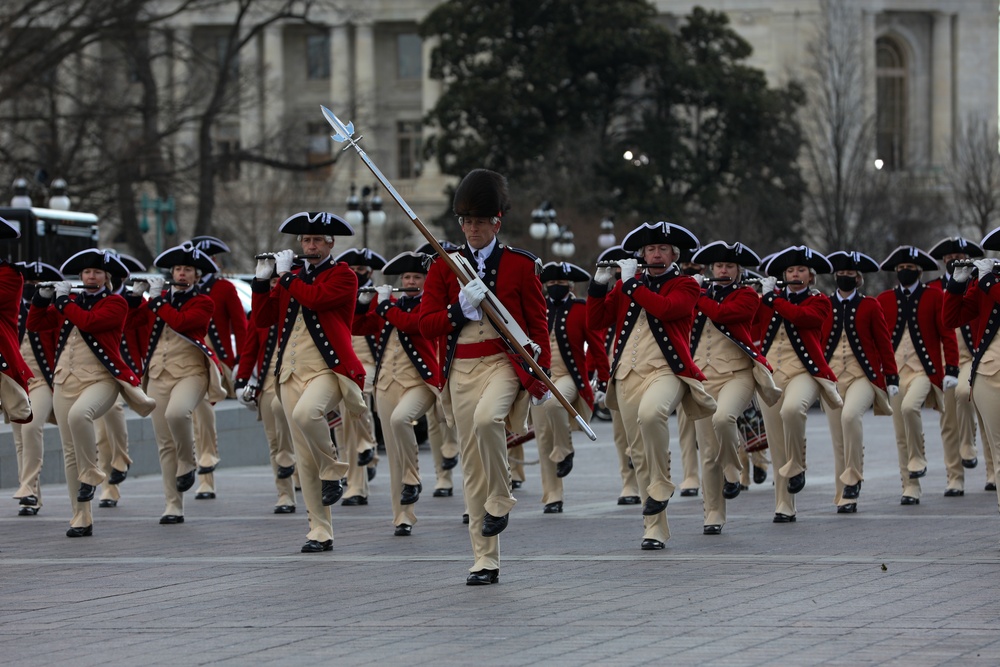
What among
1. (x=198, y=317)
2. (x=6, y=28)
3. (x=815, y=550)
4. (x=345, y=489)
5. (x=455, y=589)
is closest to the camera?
(x=455, y=589)

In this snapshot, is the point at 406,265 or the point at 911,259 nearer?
the point at 406,265

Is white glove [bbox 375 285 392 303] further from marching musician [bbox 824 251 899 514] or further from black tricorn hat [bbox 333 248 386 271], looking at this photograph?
marching musician [bbox 824 251 899 514]

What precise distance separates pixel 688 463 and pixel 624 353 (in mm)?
4255

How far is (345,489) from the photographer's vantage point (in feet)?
55.1

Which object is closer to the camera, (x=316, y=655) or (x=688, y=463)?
(x=316, y=655)

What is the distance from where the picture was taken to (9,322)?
43.2ft

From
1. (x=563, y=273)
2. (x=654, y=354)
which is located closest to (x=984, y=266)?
(x=654, y=354)

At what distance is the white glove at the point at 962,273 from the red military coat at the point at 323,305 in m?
3.84

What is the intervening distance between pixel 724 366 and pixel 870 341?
1698mm

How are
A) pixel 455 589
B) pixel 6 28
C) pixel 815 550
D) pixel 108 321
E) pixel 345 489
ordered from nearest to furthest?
pixel 455 589, pixel 815 550, pixel 108 321, pixel 345 489, pixel 6 28

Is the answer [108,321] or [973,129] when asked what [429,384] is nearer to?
[108,321]

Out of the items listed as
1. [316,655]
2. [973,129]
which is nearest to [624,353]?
[316,655]

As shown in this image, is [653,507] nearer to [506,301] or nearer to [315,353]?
[506,301]

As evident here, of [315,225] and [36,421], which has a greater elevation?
[315,225]
